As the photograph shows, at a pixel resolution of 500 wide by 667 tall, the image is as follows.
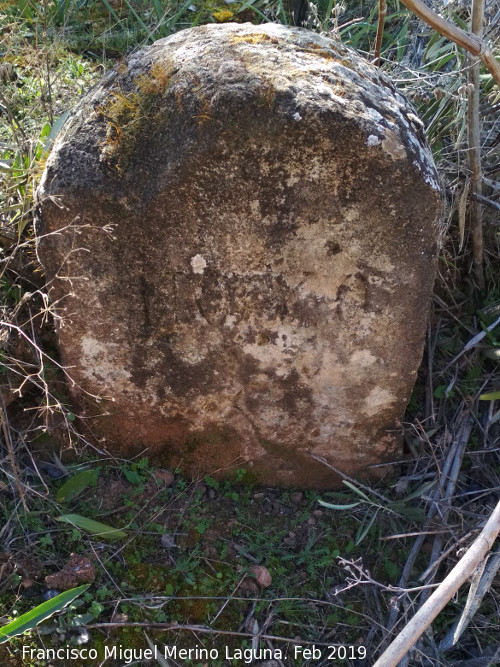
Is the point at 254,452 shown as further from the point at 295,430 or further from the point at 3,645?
the point at 3,645

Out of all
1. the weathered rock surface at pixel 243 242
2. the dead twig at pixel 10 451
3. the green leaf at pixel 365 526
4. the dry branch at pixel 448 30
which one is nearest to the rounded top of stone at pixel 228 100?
the weathered rock surface at pixel 243 242

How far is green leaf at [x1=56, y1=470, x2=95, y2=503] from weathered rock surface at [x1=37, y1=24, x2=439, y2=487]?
0.54 feet

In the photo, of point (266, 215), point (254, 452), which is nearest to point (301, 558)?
point (254, 452)

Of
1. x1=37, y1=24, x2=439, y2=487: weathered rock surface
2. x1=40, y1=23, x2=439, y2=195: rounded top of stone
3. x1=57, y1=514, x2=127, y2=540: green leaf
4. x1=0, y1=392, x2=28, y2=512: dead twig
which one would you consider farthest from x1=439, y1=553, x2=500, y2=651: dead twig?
x1=0, y1=392, x2=28, y2=512: dead twig

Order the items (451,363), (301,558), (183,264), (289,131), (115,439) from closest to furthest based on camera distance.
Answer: (289,131)
(183,264)
(301,558)
(115,439)
(451,363)

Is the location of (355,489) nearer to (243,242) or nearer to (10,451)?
(243,242)

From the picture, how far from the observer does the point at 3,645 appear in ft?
5.64

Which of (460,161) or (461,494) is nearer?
(461,494)

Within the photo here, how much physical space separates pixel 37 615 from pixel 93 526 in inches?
11.9

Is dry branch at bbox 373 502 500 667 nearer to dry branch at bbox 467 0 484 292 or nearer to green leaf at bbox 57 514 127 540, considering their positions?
green leaf at bbox 57 514 127 540

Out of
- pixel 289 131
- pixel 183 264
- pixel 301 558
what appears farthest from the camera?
pixel 301 558

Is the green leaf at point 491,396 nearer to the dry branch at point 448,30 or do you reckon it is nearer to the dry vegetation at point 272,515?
the dry vegetation at point 272,515

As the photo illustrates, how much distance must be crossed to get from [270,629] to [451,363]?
107 centimetres

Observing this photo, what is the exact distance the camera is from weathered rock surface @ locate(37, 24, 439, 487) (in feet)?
5.61
